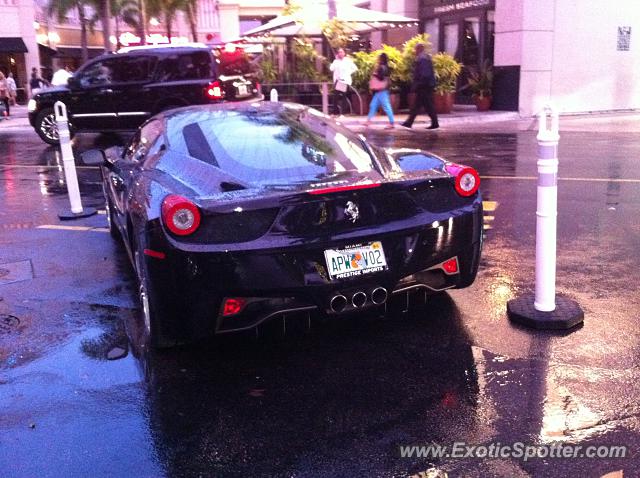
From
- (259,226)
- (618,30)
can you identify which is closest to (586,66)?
(618,30)

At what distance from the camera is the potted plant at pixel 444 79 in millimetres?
19656

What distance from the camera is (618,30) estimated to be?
21641 millimetres

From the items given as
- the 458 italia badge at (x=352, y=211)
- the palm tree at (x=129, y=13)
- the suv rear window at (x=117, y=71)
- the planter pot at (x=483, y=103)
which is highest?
the palm tree at (x=129, y=13)

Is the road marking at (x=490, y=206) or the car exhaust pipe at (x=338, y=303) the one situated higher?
the car exhaust pipe at (x=338, y=303)

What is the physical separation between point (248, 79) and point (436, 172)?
12.7 meters

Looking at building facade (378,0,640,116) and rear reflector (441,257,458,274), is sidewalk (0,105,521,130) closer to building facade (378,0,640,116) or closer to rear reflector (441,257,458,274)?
building facade (378,0,640,116)

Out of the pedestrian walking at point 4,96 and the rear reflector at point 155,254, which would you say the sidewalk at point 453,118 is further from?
the pedestrian walking at point 4,96

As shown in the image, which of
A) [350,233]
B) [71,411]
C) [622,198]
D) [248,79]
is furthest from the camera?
[248,79]

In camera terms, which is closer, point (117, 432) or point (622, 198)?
point (117, 432)

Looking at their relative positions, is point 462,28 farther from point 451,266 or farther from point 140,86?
point 451,266

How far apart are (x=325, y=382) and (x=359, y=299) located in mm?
499

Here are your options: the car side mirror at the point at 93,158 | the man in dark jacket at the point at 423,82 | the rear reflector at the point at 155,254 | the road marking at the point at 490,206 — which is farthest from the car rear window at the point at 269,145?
the man in dark jacket at the point at 423,82

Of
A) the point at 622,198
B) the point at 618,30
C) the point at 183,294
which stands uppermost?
the point at 618,30

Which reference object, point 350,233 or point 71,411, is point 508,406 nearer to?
point 350,233
